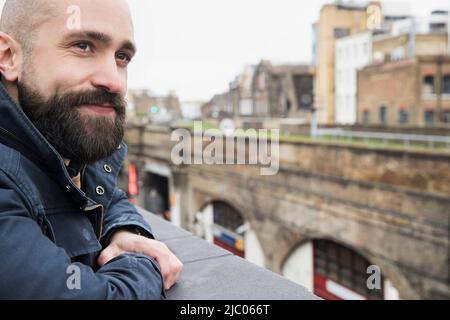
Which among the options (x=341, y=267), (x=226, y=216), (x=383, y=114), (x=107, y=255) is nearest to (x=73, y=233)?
(x=107, y=255)

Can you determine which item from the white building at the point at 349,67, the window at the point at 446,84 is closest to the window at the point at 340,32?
the white building at the point at 349,67

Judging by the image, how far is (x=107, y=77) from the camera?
5.93 ft

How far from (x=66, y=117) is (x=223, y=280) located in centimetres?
104

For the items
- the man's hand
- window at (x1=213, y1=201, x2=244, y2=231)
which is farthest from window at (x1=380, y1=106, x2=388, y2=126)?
the man's hand

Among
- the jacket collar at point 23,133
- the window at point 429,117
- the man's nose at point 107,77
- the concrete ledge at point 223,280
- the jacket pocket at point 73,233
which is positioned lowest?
the concrete ledge at point 223,280

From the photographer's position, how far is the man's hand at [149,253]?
Answer: 2.02 m

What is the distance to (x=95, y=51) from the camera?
1.80 metres

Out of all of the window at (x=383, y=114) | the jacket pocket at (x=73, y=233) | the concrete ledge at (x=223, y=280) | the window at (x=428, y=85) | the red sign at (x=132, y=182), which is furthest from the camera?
the window at (x=383, y=114)

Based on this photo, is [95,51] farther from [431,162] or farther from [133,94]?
[133,94]

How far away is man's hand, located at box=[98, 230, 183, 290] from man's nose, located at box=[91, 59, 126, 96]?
72 cm

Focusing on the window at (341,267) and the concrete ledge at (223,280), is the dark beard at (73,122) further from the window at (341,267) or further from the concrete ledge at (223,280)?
the window at (341,267)

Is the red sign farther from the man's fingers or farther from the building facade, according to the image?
the man's fingers

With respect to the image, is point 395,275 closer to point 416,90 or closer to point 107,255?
point 107,255
